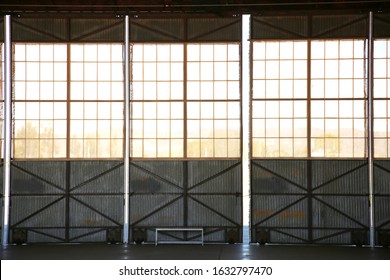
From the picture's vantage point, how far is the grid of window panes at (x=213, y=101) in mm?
33312

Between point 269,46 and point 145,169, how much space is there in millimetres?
7971

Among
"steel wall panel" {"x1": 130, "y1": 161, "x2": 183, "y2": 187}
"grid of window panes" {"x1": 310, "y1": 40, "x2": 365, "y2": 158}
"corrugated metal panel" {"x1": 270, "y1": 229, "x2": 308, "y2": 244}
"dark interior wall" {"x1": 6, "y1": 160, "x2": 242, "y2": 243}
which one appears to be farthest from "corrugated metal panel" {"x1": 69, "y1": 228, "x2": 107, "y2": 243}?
"grid of window panes" {"x1": 310, "y1": 40, "x2": 365, "y2": 158}

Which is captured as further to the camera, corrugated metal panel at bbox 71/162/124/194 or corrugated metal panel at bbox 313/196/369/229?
corrugated metal panel at bbox 71/162/124/194

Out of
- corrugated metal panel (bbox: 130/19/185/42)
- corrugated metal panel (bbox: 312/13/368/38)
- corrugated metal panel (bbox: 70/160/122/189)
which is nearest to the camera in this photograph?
corrugated metal panel (bbox: 312/13/368/38)

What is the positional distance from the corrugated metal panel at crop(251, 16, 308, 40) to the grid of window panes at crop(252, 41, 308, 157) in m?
0.32

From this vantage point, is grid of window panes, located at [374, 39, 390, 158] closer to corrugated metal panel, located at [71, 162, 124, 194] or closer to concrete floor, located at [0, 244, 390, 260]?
concrete floor, located at [0, 244, 390, 260]

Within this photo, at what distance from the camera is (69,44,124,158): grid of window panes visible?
33500 millimetres

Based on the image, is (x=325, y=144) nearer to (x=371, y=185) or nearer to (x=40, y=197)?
Result: (x=371, y=185)

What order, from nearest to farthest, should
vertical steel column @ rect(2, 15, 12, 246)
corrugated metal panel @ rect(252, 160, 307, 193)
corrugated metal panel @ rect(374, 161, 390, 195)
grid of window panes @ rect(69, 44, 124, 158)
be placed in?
corrugated metal panel @ rect(374, 161, 390, 195) → corrugated metal panel @ rect(252, 160, 307, 193) → vertical steel column @ rect(2, 15, 12, 246) → grid of window panes @ rect(69, 44, 124, 158)

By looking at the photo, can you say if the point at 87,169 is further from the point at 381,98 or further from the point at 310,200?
the point at 381,98

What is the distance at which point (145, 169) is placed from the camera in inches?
1314

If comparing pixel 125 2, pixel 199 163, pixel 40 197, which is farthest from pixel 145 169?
pixel 125 2

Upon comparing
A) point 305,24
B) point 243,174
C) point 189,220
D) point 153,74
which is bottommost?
point 189,220

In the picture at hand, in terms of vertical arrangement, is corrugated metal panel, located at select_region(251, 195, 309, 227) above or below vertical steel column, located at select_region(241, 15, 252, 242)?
below
